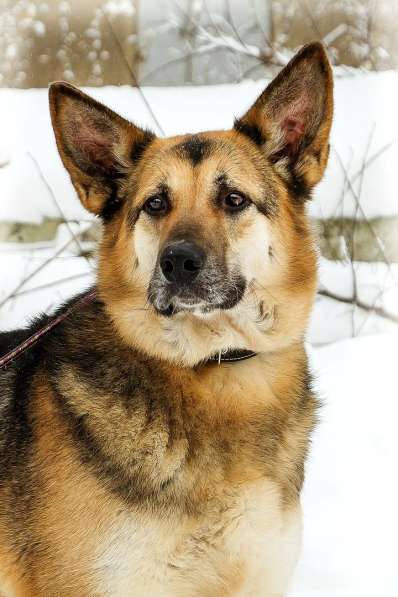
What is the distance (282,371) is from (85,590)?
106 cm

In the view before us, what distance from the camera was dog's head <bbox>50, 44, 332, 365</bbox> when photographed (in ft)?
8.19

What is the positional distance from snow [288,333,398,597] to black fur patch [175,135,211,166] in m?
1.23

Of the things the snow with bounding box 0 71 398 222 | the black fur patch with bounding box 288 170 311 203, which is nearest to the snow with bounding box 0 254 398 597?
the snow with bounding box 0 71 398 222

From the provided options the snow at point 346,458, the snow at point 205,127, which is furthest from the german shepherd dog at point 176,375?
the snow at point 205,127

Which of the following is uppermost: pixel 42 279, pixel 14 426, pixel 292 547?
pixel 14 426

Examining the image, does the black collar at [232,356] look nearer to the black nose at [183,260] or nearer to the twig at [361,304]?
the black nose at [183,260]

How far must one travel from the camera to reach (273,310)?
2643 millimetres

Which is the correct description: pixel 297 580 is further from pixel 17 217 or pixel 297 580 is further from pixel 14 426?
pixel 17 217

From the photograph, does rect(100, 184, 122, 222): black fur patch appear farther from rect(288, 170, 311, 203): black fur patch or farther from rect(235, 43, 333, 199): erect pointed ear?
rect(288, 170, 311, 203): black fur patch

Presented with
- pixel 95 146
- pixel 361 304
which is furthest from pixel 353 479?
pixel 95 146

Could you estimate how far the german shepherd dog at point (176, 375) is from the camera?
2.33 m

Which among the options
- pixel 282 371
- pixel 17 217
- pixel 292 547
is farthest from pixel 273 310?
pixel 17 217

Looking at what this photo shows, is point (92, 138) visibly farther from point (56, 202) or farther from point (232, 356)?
point (56, 202)

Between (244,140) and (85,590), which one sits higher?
(244,140)
